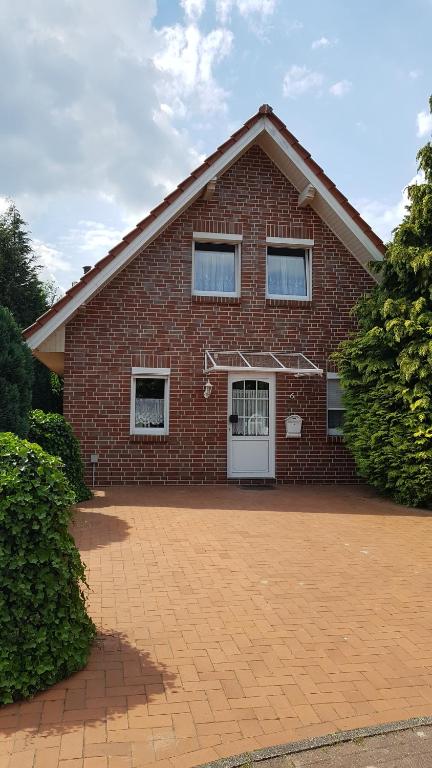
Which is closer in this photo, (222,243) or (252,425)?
(252,425)

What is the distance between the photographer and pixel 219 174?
12.8 m

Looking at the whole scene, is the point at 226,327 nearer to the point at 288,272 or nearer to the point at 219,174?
the point at 288,272

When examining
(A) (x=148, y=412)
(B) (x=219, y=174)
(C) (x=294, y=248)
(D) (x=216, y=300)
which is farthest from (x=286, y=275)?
(A) (x=148, y=412)

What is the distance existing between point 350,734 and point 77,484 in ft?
25.0

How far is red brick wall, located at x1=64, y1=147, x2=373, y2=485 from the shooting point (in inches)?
490

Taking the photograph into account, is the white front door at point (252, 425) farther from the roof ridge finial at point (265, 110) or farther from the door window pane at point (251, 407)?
the roof ridge finial at point (265, 110)

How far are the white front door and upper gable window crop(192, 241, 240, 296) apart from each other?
205 cm

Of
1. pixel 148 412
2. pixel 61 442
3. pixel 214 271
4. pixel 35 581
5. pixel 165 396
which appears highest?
pixel 214 271

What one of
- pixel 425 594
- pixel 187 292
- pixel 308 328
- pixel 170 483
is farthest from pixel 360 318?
pixel 425 594

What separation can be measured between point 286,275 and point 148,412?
176 inches

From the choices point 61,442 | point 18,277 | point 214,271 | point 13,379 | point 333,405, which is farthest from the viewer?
point 18,277

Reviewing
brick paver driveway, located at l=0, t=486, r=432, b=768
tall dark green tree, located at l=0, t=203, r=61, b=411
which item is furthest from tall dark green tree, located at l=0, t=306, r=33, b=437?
tall dark green tree, located at l=0, t=203, r=61, b=411

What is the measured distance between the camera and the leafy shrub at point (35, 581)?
144 inches

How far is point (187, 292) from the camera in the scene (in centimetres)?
1294
